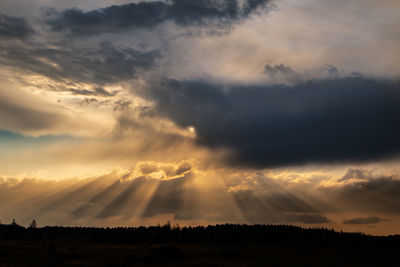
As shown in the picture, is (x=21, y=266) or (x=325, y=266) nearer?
(x=21, y=266)

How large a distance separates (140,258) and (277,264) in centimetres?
4168

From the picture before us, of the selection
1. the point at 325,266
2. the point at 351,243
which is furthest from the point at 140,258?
the point at 351,243

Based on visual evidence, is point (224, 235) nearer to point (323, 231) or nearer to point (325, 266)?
point (323, 231)

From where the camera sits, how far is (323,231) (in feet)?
606

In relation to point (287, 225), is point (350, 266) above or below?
below

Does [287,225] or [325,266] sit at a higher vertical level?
[287,225]

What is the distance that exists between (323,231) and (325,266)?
103328 mm

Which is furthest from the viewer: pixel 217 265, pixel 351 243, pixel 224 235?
pixel 224 235

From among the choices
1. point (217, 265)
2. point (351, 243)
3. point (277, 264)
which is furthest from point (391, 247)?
point (217, 265)

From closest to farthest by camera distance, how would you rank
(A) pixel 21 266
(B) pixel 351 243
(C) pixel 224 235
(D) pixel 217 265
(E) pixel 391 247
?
1. (A) pixel 21 266
2. (D) pixel 217 265
3. (E) pixel 391 247
4. (B) pixel 351 243
5. (C) pixel 224 235

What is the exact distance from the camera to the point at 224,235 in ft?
570

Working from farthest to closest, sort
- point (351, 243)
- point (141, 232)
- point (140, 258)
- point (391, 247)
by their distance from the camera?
point (141, 232) < point (351, 243) < point (391, 247) < point (140, 258)

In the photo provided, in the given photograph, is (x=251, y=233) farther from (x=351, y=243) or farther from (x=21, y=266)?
(x=21, y=266)

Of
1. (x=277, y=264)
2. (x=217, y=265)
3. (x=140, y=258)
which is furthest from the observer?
(x=140, y=258)
